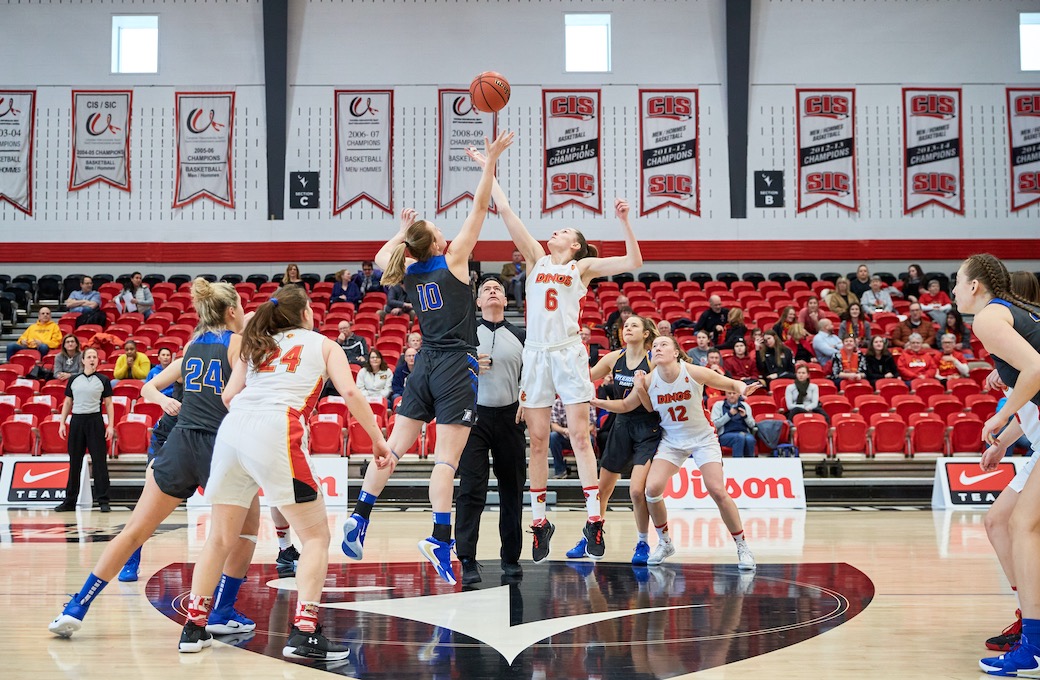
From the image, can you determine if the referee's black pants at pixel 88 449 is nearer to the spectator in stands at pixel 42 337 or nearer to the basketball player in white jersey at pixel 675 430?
the spectator in stands at pixel 42 337

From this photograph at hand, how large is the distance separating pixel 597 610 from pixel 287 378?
7.21 ft

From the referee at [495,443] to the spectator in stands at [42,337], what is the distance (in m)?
11.4

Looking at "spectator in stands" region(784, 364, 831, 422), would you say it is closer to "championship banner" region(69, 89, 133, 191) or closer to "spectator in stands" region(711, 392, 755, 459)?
"spectator in stands" region(711, 392, 755, 459)

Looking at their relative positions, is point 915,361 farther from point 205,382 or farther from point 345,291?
point 205,382

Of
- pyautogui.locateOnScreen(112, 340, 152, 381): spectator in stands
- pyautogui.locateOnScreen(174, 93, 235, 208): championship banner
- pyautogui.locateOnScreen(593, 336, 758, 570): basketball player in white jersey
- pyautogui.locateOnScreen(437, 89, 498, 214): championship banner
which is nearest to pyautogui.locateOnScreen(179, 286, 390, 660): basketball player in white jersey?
pyautogui.locateOnScreen(593, 336, 758, 570): basketball player in white jersey

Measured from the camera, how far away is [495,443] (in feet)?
20.4

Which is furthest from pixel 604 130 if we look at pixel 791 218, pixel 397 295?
pixel 397 295

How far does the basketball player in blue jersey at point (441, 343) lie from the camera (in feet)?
17.4

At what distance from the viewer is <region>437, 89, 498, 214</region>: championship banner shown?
1839 cm

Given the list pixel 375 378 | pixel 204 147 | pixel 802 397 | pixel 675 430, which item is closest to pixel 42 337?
pixel 204 147

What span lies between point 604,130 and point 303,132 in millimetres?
6107

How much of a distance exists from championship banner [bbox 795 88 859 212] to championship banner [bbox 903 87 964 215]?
115cm

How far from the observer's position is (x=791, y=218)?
1869 cm

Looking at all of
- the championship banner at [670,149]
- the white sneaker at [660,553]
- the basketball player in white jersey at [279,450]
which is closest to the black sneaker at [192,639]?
the basketball player in white jersey at [279,450]
